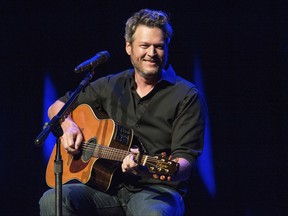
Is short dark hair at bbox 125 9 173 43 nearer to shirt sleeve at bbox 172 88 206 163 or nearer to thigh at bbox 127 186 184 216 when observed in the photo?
shirt sleeve at bbox 172 88 206 163

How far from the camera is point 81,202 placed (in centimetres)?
297

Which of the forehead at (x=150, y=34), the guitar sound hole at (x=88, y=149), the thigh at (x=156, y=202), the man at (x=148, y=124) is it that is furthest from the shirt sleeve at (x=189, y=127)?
the guitar sound hole at (x=88, y=149)

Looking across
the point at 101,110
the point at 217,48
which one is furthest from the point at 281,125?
the point at 101,110

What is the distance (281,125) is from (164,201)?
160 centimetres

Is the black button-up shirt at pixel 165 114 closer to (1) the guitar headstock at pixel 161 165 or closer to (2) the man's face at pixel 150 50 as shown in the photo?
(2) the man's face at pixel 150 50

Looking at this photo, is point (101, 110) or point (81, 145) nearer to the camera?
point (81, 145)

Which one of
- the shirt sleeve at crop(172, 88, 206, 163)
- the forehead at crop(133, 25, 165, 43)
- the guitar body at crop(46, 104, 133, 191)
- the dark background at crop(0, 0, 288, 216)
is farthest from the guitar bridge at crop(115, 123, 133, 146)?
the dark background at crop(0, 0, 288, 216)

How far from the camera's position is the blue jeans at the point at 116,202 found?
9.25 feet

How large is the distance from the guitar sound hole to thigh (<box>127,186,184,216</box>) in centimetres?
38

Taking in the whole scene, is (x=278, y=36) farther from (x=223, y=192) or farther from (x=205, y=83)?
(x=223, y=192)

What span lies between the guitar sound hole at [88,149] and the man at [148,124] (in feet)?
0.16

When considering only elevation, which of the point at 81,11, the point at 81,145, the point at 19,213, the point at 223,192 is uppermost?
the point at 81,11

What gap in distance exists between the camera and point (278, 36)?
4.00m

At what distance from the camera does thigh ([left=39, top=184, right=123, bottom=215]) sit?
288cm
